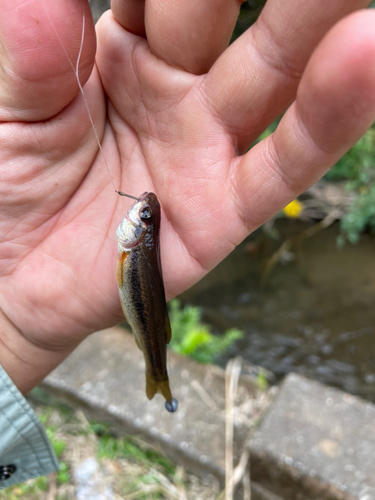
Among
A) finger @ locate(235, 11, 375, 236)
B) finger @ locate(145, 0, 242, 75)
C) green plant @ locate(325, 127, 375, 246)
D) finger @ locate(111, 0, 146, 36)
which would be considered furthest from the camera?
green plant @ locate(325, 127, 375, 246)

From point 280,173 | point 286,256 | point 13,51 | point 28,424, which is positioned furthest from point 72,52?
point 286,256

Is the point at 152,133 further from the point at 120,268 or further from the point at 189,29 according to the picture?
the point at 120,268

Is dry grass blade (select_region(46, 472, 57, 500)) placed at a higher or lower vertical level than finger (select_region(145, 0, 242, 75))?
lower

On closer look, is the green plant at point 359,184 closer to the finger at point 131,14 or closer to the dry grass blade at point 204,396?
the dry grass blade at point 204,396

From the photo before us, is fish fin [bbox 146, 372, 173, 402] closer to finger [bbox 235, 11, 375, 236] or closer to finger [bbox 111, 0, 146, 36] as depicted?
finger [bbox 235, 11, 375, 236]

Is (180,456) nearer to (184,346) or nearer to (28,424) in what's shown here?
(184,346)

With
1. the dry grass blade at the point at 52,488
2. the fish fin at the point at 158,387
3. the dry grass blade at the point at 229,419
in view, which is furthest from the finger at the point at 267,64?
the dry grass blade at the point at 52,488

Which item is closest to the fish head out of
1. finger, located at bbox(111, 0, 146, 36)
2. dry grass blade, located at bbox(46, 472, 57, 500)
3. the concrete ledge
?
finger, located at bbox(111, 0, 146, 36)
